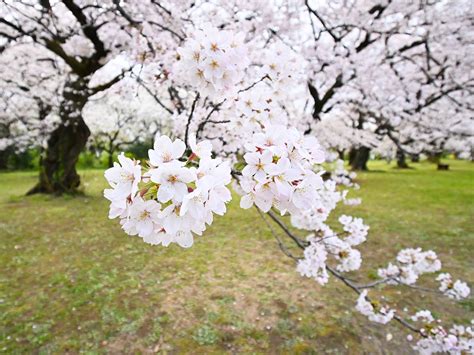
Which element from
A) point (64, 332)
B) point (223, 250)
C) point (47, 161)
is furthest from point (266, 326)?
point (47, 161)

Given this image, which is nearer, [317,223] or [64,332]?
[317,223]

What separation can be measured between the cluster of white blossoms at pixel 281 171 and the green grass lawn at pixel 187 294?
2.50m

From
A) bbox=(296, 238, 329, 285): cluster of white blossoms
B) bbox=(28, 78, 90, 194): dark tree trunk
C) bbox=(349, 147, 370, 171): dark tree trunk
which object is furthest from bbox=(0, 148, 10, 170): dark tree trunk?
bbox=(296, 238, 329, 285): cluster of white blossoms

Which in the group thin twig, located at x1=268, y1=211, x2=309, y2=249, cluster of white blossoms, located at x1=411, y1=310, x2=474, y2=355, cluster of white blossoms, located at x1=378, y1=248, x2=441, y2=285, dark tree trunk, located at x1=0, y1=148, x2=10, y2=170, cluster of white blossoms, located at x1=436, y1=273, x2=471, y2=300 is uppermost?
thin twig, located at x1=268, y1=211, x2=309, y2=249

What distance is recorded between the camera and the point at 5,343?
314 centimetres

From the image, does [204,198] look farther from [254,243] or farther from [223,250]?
[254,243]

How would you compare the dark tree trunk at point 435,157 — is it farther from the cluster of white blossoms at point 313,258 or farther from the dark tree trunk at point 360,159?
the cluster of white blossoms at point 313,258

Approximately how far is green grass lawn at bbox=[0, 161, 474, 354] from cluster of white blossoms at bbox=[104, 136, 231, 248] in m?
2.51

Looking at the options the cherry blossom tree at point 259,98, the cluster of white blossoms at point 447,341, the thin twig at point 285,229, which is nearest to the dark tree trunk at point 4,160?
the cherry blossom tree at point 259,98

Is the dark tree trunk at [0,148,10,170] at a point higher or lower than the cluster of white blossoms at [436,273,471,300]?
lower

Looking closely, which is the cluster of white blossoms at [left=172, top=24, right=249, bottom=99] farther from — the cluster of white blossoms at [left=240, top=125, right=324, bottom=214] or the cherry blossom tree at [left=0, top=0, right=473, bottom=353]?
the cluster of white blossoms at [left=240, top=125, right=324, bottom=214]

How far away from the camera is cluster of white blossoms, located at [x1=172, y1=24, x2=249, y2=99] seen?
1.36 metres

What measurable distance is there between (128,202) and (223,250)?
194 inches

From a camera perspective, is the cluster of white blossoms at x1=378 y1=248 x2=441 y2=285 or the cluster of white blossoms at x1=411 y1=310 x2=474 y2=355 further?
the cluster of white blossoms at x1=378 y1=248 x2=441 y2=285
